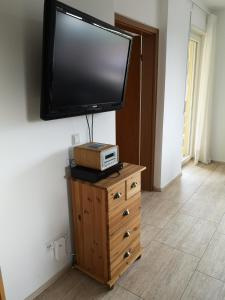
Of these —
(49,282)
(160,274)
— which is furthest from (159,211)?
(49,282)

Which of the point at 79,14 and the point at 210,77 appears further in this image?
the point at 210,77

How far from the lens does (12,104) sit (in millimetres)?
1403

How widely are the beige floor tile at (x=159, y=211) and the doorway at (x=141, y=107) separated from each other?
37cm

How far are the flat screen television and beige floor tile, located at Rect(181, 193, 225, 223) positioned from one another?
167cm

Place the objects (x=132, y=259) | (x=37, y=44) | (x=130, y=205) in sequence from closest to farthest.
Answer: (x=37, y=44)
(x=130, y=205)
(x=132, y=259)

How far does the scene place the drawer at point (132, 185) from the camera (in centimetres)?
179

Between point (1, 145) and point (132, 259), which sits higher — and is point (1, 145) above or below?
above

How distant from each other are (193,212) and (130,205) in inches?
50.8

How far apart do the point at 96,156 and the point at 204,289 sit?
1246 millimetres

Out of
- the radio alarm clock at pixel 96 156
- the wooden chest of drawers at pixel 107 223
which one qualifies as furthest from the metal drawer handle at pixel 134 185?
the radio alarm clock at pixel 96 156

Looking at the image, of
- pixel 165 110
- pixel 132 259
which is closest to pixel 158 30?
pixel 165 110

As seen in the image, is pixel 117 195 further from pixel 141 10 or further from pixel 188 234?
pixel 141 10

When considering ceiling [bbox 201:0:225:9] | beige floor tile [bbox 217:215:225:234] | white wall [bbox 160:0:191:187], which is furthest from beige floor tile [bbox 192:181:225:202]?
ceiling [bbox 201:0:225:9]

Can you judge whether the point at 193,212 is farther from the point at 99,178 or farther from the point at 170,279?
the point at 99,178
